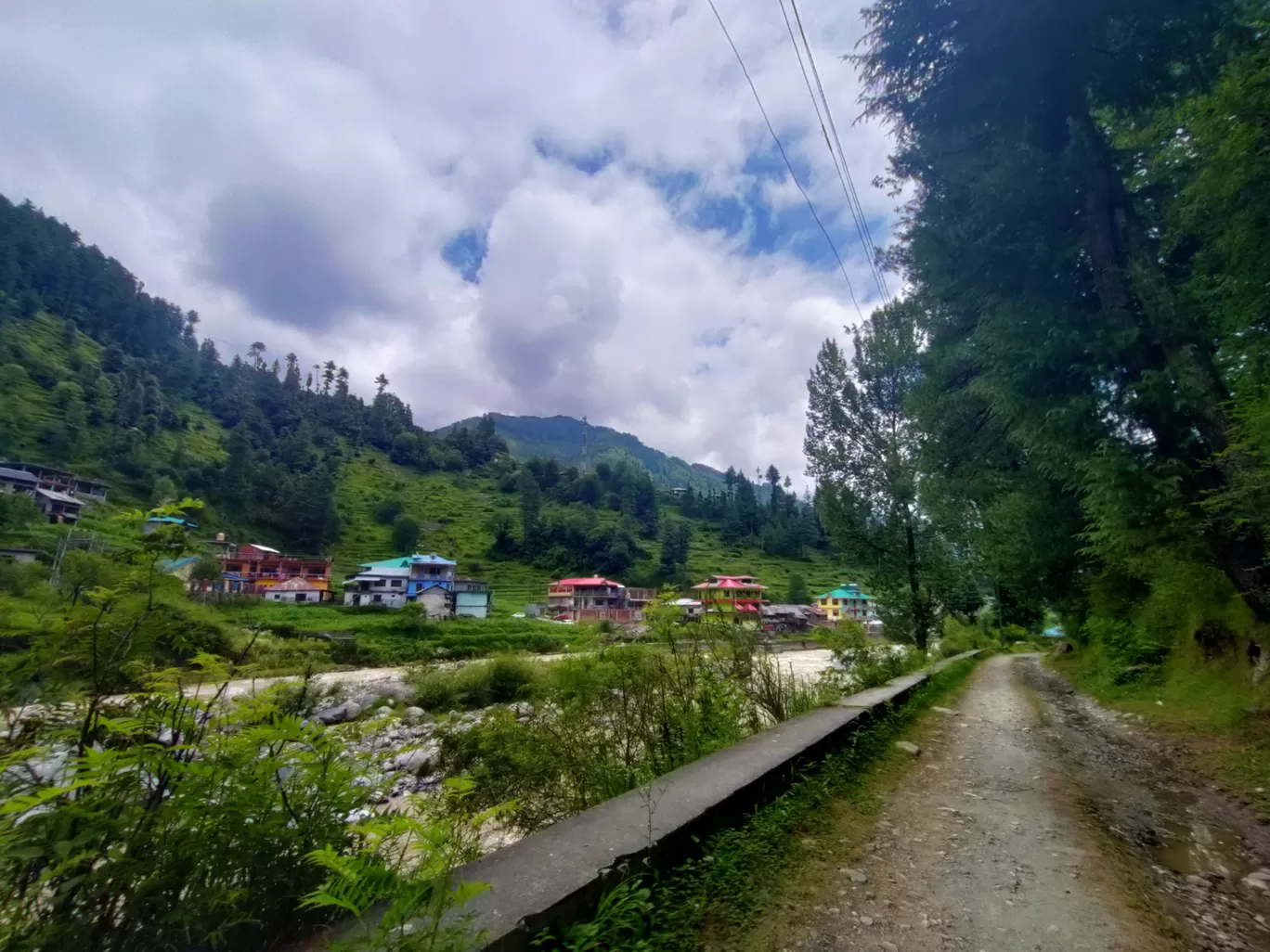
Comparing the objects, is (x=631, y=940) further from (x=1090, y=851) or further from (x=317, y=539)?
(x=317, y=539)

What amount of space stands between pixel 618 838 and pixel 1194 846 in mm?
3694

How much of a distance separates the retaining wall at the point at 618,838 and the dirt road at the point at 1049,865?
61 cm

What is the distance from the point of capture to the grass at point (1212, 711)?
4.73 m

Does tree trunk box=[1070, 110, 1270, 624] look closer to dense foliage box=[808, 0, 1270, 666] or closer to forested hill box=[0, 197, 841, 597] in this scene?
dense foliage box=[808, 0, 1270, 666]

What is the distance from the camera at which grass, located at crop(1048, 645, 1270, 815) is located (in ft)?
15.5

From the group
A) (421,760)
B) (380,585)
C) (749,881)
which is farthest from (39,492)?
(749,881)

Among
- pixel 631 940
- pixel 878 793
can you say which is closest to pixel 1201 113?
pixel 878 793

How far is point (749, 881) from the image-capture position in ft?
8.65

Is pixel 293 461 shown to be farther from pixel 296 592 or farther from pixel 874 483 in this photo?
pixel 874 483

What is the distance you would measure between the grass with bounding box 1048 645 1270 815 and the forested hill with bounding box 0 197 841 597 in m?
44.6

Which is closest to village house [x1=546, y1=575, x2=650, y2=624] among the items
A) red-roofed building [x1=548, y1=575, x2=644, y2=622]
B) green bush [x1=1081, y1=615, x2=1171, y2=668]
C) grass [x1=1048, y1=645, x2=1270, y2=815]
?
red-roofed building [x1=548, y1=575, x2=644, y2=622]

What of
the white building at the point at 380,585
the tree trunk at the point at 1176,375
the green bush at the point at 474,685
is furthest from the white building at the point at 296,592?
the tree trunk at the point at 1176,375

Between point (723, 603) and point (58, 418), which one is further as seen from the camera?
point (58, 418)

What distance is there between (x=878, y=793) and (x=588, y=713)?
2.43 meters
